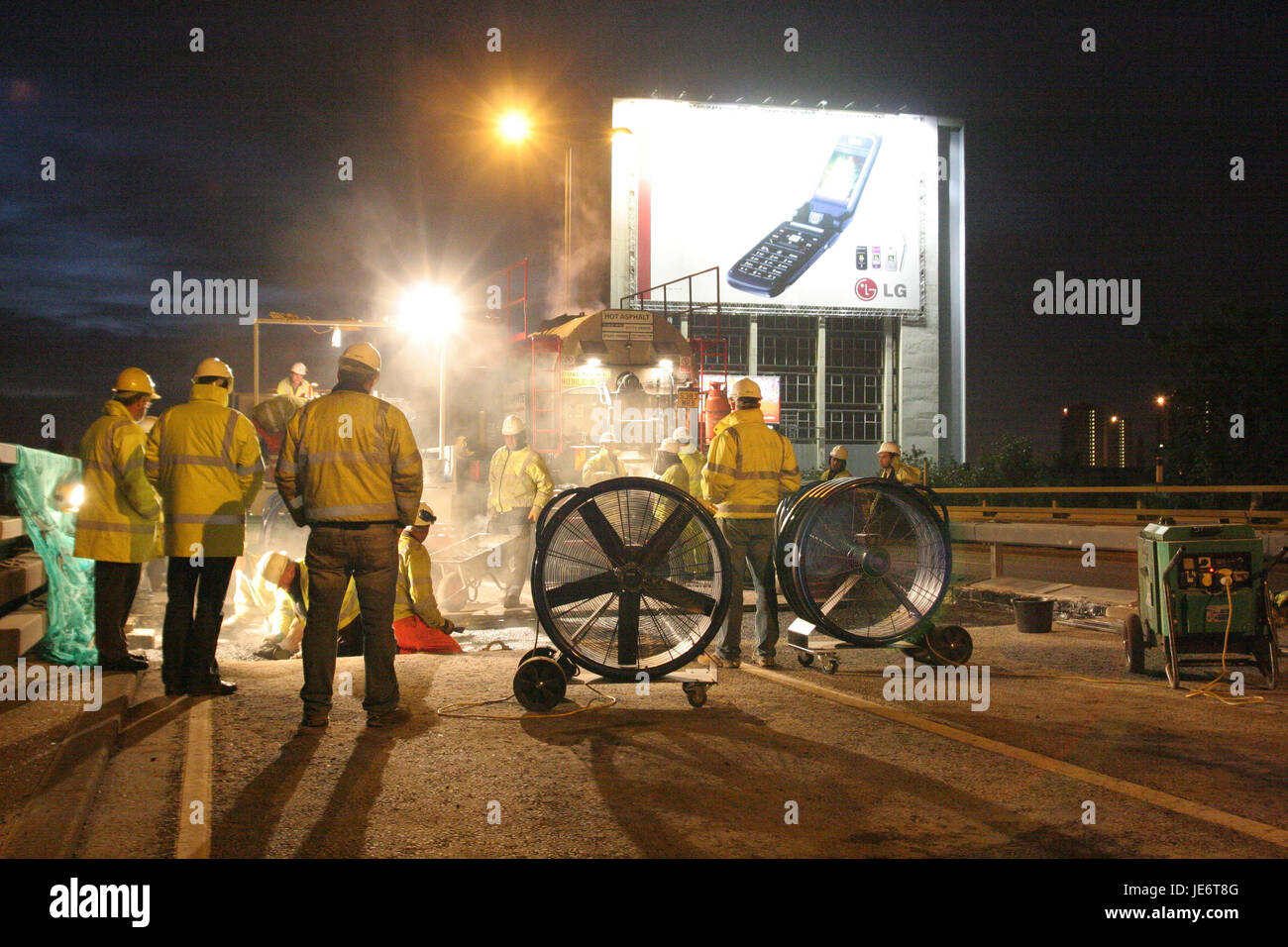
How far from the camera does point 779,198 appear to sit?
35656 mm

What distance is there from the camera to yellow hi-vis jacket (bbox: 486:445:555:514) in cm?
1159

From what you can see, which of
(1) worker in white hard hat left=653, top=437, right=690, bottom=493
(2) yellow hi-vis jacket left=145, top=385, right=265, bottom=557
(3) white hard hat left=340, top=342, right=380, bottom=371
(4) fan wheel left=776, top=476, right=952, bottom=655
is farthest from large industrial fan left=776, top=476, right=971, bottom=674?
(1) worker in white hard hat left=653, top=437, right=690, bottom=493

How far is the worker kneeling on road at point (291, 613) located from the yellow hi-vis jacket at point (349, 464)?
1001 mm

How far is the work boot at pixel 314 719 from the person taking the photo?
5.26 metres

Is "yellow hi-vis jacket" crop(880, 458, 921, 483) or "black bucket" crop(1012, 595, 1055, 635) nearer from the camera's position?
"black bucket" crop(1012, 595, 1055, 635)

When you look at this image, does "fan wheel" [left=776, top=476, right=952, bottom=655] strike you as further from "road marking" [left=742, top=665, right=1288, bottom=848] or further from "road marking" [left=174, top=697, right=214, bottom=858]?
"road marking" [left=174, top=697, right=214, bottom=858]

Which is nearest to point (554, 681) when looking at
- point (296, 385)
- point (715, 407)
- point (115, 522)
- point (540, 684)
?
point (540, 684)

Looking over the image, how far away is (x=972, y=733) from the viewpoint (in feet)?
17.4

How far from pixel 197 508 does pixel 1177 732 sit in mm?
5809

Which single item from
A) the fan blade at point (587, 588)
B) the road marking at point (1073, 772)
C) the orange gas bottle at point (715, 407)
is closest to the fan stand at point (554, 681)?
the fan blade at point (587, 588)

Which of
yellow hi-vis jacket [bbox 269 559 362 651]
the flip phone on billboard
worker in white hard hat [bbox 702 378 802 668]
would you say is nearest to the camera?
yellow hi-vis jacket [bbox 269 559 362 651]

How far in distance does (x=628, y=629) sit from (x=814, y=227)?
32151 millimetres

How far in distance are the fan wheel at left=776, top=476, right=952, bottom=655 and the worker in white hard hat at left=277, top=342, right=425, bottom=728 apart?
9.21ft
